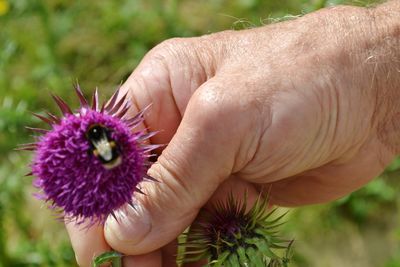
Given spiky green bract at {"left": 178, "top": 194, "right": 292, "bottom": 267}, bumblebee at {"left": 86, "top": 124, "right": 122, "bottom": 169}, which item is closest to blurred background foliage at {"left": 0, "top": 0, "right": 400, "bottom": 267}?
spiky green bract at {"left": 178, "top": 194, "right": 292, "bottom": 267}

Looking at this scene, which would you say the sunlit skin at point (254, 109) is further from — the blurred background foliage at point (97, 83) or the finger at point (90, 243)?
the blurred background foliage at point (97, 83)

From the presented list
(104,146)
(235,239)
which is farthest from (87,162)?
(235,239)

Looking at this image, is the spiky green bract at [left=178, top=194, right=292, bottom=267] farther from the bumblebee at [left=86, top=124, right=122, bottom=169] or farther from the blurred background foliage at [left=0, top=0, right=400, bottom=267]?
the blurred background foliage at [left=0, top=0, right=400, bottom=267]

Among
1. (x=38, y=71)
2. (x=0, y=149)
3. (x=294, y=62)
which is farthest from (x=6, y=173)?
(x=294, y=62)

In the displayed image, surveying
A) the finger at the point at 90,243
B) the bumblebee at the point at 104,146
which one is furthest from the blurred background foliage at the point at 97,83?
the bumblebee at the point at 104,146

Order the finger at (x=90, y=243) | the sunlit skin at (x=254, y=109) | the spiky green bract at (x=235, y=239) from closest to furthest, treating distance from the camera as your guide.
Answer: the spiky green bract at (x=235, y=239) < the sunlit skin at (x=254, y=109) < the finger at (x=90, y=243)

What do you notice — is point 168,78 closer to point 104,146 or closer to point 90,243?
point 90,243
